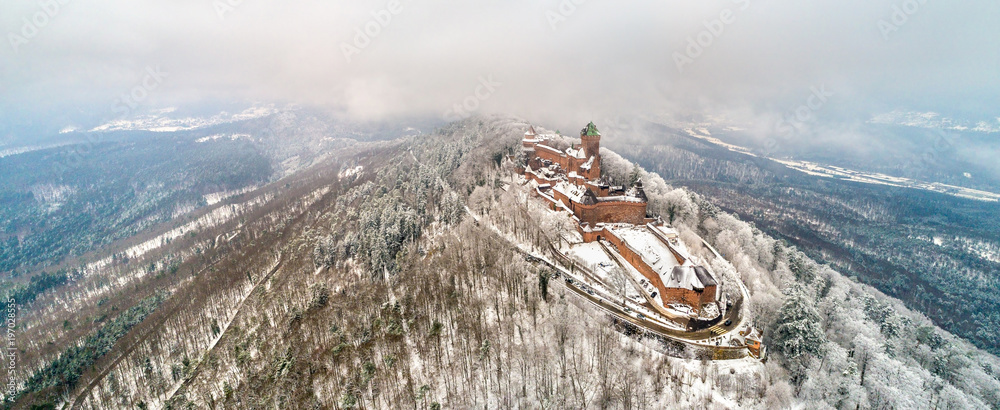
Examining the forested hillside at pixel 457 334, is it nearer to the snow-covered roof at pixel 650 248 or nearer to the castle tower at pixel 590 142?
the snow-covered roof at pixel 650 248

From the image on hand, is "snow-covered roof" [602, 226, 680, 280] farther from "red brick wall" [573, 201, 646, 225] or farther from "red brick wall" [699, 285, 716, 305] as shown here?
"red brick wall" [699, 285, 716, 305]

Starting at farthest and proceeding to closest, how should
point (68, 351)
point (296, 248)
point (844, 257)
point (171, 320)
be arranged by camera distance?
point (844, 257)
point (296, 248)
point (171, 320)
point (68, 351)

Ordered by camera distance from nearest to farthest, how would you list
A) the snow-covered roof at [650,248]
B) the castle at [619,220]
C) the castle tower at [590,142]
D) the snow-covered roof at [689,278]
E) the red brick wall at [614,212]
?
the snow-covered roof at [689,278]
the castle at [619,220]
the snow-covered roof at [650,248]
the red brick wall at [614,212]
the castle tower at [590,142]

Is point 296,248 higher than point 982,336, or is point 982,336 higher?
point 296,248

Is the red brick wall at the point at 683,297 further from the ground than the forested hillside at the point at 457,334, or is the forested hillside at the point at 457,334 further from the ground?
the red brick wall at the point at 683,297

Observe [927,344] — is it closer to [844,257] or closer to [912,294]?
[912,294]

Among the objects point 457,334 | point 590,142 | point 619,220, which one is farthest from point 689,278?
point 590,142

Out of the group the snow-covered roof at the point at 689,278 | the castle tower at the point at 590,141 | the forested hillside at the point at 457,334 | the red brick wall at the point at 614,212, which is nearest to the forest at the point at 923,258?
the forested hillside at the point at 457,334

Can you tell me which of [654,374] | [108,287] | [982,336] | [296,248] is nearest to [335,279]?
[296,248]
